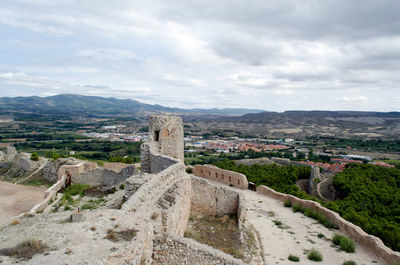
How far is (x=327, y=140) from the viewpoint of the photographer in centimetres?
11444

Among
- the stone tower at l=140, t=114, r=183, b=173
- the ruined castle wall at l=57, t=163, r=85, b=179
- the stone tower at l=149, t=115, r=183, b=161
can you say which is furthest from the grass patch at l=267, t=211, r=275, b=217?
the ruined castle wall at l=57, t=163, r=85, b=179

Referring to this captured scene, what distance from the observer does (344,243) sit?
30.3 feet

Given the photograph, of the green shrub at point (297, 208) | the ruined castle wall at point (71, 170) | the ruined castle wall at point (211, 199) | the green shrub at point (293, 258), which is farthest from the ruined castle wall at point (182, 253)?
the ruined castle wall at point (71, 170)

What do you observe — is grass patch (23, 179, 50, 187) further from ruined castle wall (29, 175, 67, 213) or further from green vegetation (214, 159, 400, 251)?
green vegetation (214, 159, 400, 251)

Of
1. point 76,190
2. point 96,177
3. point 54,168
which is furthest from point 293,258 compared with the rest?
point 54,168

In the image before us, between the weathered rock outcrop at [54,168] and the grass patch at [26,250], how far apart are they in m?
17.6

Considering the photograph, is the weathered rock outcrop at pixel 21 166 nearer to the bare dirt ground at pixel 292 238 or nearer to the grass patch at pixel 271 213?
the bare dirt ground at pixel 292 238

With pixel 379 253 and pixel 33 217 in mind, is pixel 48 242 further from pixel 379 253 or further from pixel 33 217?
pixel 379 253

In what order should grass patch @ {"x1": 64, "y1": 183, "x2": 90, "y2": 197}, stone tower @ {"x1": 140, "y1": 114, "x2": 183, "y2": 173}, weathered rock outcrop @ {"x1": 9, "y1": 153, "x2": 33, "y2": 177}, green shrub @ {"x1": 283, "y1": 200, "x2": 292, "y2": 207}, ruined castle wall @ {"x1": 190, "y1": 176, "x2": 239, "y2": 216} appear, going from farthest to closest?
weathered rock outcrop @ {"x1": 9, "y1": 153, "x2": 33, "y2": 177}
grass patch @ {"x1": 64, "y1": 183, "x2": 90, "y2": 197}
green shrub @ {"x1": 283, "y1": 200, "x2": 292, "y2": 207}
stone tower @ {"x1": 140, "y1": 114, "x2": 183, "y2": 173}
ruined castle wall @ {"x1": 190, "y1": 176, "x2": 239, "y2": 216}

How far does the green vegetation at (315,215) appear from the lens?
11289mm

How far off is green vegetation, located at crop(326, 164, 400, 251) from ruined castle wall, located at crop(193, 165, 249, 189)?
5736mm

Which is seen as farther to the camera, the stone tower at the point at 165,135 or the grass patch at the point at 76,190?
the grass patch at the point at 76,190

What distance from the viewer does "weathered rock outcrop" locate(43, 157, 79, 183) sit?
68.5 feet

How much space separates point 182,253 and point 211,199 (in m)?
6.69
